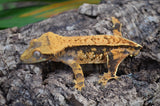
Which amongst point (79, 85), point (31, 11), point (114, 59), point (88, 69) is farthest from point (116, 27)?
point (31, 11)

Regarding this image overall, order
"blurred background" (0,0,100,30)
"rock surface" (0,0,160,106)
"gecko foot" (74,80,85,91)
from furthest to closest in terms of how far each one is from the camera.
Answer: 1. "blurred background" (0,0,100,30)
2. "gecko foot" (74,80,85,91)
3. "rock surface" (0,0,160,106)

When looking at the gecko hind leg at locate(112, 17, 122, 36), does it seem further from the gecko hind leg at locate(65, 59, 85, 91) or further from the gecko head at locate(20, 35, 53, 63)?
the gecko head at locate(20, 35, 53, 63)

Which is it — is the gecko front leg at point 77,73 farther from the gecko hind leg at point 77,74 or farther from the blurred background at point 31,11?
the blurred background at point 31,11

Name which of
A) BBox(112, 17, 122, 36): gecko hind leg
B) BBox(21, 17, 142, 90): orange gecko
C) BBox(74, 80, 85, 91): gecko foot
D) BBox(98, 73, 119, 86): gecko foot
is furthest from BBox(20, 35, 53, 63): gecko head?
BBox(112, 17, 122, 36): gecko hind leg

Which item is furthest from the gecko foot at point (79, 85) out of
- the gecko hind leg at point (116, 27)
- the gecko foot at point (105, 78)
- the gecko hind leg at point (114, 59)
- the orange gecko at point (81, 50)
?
the gecko hind leg at point (116, 27)

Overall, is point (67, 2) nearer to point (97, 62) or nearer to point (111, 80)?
point (97, 62)

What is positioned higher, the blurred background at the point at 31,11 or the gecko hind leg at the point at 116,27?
the blurred background at the point at 31,11

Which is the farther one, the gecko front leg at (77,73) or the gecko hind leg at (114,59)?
the gecko hind leg at (114,59)

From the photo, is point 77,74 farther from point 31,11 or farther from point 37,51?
point 31,11
